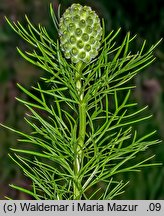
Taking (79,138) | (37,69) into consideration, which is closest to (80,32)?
(79,138)

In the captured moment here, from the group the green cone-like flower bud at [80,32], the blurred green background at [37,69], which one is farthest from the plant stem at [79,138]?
the blurred green background at [37,69]

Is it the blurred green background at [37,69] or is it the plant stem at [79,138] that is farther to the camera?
the blurred green background at [37,69]

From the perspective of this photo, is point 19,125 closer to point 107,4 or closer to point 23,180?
point 23,180

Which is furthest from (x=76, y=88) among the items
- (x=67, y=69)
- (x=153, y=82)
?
(x=153, y=82)

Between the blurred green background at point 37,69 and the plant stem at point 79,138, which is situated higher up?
the blurred green background at point 37,69

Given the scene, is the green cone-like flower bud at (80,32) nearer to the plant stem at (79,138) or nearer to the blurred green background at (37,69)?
the plant stem at (79,138)

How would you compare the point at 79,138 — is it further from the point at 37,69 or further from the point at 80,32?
the point at 37,69
